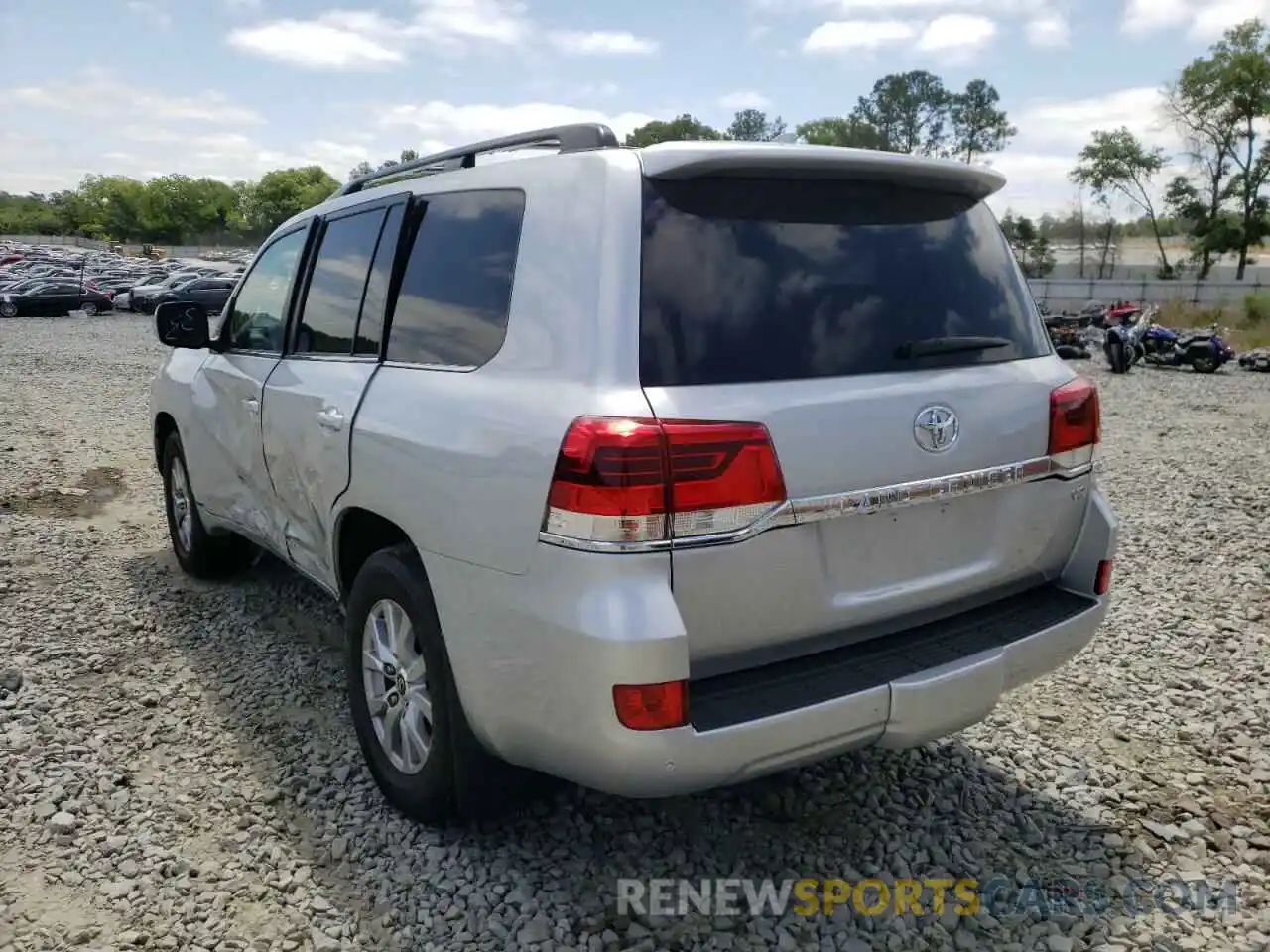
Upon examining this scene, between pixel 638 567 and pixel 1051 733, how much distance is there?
2349 millimetres

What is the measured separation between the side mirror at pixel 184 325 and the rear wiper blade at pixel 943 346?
10.6ft

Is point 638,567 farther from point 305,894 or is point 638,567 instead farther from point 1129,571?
point 1129,571

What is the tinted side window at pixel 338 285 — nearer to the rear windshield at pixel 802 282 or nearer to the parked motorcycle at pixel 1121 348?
the rear windshield at pixel 802 282

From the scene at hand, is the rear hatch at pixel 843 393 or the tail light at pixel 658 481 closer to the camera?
the tail light at pixel 658 481

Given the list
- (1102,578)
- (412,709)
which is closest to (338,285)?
(412,709)

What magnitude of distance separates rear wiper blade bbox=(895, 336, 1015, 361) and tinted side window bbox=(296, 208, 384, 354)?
1872 mm

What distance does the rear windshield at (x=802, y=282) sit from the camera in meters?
2.38

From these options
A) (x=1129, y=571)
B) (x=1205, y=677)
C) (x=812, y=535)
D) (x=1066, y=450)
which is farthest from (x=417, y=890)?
(x=1129, y=571)

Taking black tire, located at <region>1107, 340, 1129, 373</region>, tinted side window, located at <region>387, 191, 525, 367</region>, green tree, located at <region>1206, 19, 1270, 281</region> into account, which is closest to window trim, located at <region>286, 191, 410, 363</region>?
tinted side window, located at <region>387, 191, 525, 367</region>

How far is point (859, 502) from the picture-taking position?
242 cm

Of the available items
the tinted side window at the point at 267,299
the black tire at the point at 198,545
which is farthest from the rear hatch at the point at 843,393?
the black tire at the point at 198,545

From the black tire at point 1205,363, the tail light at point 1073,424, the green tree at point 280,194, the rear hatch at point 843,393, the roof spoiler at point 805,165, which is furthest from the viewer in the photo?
the green tree at point 280,194

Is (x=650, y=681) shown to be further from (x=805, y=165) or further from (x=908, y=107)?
(x=908, y=107)

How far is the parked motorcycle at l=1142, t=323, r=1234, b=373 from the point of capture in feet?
61.4
